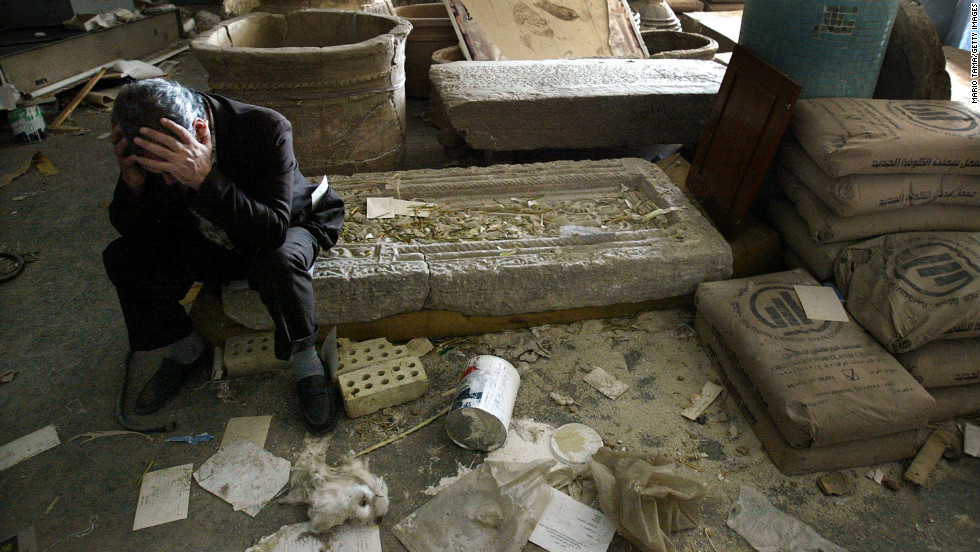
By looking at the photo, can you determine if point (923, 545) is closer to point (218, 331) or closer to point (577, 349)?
point (577, 349)

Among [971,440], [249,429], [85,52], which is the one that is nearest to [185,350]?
[249,429]

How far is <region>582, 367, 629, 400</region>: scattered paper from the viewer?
8.91 feet

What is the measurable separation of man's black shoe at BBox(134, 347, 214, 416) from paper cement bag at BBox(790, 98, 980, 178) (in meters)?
3.10

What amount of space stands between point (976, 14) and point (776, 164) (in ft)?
12.0

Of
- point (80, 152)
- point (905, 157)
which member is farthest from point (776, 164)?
point (80, 152)

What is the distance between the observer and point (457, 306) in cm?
291

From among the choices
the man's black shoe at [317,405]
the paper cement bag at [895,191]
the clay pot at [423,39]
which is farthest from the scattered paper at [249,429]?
the clay pot at [423,39]

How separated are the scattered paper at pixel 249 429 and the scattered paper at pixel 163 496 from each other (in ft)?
0.63

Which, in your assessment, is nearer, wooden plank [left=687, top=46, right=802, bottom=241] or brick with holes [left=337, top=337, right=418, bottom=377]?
brick with holes [left=337, top=337, right=418, bottom=377]

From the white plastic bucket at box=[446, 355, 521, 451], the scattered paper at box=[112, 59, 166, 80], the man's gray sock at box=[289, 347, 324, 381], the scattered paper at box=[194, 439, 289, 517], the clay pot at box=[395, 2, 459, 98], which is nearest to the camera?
the scattered paper at box=[194, 439, 289, 517]

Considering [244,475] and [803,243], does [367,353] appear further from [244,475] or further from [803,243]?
[803,243]

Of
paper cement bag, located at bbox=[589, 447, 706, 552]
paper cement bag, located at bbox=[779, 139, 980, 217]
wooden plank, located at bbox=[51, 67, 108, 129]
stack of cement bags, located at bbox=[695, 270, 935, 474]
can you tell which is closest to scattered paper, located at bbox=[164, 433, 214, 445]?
paper cement bag, located at bbox=[589, 447, 706, 552]

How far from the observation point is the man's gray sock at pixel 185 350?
2.71 metres

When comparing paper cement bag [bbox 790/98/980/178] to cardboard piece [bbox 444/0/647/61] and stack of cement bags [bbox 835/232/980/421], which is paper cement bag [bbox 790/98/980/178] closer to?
stack of cement bags [bbox 835/232/980/421]
